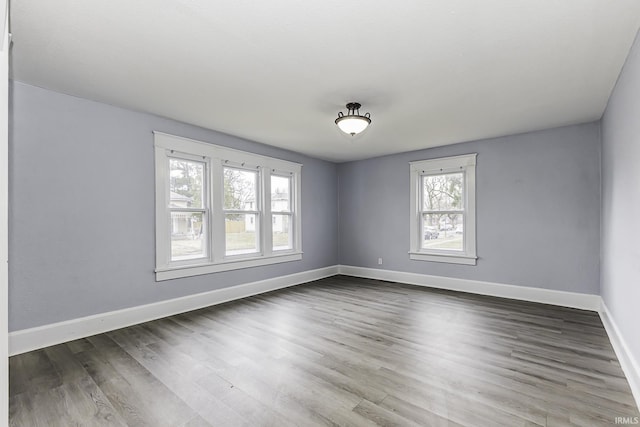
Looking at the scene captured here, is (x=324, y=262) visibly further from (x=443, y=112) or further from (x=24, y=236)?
(x=24, y=236)

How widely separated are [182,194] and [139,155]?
2.41 feet

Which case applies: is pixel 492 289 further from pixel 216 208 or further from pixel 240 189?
pixel 216 208

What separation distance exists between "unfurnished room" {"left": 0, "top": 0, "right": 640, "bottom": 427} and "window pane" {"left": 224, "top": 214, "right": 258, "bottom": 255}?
0.06m

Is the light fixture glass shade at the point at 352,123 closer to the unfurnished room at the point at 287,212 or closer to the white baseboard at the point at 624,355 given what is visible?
the unfurnished room at the point at 287,212

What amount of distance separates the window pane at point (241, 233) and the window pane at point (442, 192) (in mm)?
3165

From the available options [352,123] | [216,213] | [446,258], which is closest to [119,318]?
[216,213]

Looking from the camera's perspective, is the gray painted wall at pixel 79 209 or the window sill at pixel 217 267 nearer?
the gray painted wall at pixel 79 209

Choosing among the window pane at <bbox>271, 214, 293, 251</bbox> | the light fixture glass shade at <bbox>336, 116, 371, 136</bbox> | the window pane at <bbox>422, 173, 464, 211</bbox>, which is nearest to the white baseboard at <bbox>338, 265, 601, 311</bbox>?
the window pane at <bbox>422, 173, 464, 211</bbox>

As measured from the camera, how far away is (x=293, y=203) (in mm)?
6074

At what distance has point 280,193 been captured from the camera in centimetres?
589

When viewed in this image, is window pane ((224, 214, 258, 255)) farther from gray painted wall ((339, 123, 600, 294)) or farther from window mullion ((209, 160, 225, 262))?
gray painted wall ((339, 123, 600, 294))

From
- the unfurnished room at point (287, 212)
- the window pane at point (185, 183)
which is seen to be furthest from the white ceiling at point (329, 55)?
the window pane at point (185, 183)

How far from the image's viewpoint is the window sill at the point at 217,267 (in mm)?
4043

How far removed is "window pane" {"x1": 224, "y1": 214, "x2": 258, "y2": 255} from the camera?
16.1 feet
